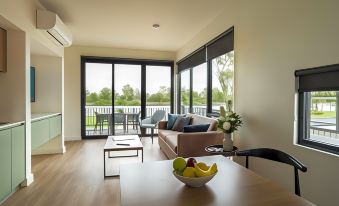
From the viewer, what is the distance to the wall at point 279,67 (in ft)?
5.78

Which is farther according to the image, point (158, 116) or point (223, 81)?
point (158, 116)

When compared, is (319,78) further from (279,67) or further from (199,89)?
(199,89)

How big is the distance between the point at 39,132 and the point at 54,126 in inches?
26.6

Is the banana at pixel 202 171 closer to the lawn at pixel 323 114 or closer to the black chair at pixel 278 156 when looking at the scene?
the black chair at pixel 278 156

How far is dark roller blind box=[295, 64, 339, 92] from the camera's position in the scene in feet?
5.59

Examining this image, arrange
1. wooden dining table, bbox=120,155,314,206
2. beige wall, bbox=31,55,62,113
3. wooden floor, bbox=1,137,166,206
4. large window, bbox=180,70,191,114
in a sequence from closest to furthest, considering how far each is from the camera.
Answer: wooden dining table, bbox=120,155,314,206
wooden floor, bbox=1,137,166,206
beige wall, bbox=31,55,62,113
large window, bbox=180,70,191,114

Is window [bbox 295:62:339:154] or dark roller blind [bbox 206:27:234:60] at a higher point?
dark roller blind [bbox 206:27:234:60]

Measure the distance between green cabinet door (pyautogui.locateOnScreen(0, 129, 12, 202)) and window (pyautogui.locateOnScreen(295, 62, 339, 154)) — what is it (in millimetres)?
3138

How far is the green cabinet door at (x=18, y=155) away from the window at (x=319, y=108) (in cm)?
324

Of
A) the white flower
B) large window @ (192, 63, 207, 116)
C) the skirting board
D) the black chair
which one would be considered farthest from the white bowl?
the skirting board

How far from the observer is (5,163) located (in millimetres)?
2311

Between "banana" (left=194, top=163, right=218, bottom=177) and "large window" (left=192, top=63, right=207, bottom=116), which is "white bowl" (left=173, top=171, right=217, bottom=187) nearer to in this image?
"banana" (left=194, top=163, right=218, bottom=177)

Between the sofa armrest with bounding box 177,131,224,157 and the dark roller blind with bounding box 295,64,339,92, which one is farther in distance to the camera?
the sofa armrest with bounding box 177,131,224,157

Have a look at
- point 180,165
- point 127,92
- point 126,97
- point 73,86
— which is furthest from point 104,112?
point 180,165
